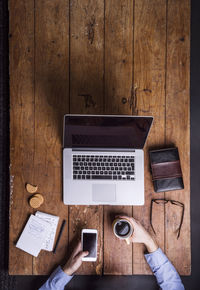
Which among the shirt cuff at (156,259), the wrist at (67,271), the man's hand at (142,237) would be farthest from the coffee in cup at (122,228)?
the wrist at (67,271)

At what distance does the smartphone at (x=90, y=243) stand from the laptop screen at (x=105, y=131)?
0.46m

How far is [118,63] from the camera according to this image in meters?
1.31

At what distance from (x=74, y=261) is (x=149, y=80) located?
3.44 feet

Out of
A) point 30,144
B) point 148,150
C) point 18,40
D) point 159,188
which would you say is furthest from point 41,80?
point 159,188

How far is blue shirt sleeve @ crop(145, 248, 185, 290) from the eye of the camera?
1239 millimetres

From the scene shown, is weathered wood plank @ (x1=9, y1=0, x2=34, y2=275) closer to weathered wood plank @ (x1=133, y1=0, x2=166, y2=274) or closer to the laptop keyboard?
the laptop keyboard

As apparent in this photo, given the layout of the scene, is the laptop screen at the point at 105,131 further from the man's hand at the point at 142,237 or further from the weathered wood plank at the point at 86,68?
the man's hand at the point at 142,237

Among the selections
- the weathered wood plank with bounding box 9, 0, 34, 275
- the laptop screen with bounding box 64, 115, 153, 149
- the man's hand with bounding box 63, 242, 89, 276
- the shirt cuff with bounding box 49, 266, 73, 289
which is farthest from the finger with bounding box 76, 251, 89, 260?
the laptop screen with bounding box 64, 115, 153, 149

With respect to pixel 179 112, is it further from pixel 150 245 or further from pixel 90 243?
pixel 90 243

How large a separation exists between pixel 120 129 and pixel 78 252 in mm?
682

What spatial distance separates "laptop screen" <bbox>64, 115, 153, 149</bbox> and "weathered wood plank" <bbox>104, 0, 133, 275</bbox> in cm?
19

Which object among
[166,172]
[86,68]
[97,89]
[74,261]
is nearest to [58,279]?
[74,261]

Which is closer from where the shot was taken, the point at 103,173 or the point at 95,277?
the point at 103,173

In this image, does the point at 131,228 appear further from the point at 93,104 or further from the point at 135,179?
the point at 93,104
